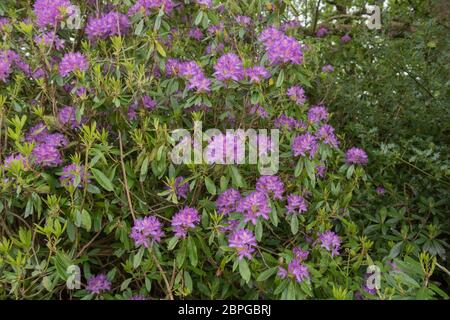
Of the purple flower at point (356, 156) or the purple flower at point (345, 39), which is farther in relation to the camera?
the purple flower at point (345, 39)

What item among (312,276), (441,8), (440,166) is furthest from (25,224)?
(441,8)

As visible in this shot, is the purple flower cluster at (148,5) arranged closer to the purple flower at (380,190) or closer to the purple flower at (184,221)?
the purple flower at (184,221)

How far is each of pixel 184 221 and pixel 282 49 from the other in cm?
78

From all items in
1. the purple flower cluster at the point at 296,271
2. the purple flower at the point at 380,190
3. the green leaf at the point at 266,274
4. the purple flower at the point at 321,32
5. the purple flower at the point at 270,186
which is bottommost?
the purple flower at the point at 380,190

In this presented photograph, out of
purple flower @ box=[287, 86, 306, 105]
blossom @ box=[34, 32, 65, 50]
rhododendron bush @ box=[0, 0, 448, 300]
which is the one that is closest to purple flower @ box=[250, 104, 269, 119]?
rhododendron bush @ box=[0, 0, 448, 300]

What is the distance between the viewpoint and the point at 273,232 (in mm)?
2561

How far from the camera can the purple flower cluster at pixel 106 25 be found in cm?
245

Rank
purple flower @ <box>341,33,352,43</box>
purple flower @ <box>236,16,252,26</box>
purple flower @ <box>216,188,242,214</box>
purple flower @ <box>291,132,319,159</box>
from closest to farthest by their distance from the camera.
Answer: purple flower @ <box>216,188,242,214</box>
purple flower @ <box>291,132,319,159</box>
purple flower @ <box>236,16,252,26</box>
purple flower @ <box>341,33,352,43</box>

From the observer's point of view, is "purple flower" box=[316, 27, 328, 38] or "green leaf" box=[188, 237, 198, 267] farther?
"purple flower" box=[316, 27, 328, 38]

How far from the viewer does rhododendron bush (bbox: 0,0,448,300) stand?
7.00 feet

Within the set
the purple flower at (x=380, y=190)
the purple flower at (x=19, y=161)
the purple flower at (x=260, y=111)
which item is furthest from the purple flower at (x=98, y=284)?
the purple flower at (x=380, y=190)

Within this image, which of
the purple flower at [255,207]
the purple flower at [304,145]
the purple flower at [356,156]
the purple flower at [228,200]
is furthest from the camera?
the purple flower at [356,156]

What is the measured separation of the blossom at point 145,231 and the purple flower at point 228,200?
0.85ft

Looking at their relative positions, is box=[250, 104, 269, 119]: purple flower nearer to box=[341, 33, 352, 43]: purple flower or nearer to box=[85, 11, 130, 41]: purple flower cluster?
box=[85, 11, 130, 41]: purple flower cluster
